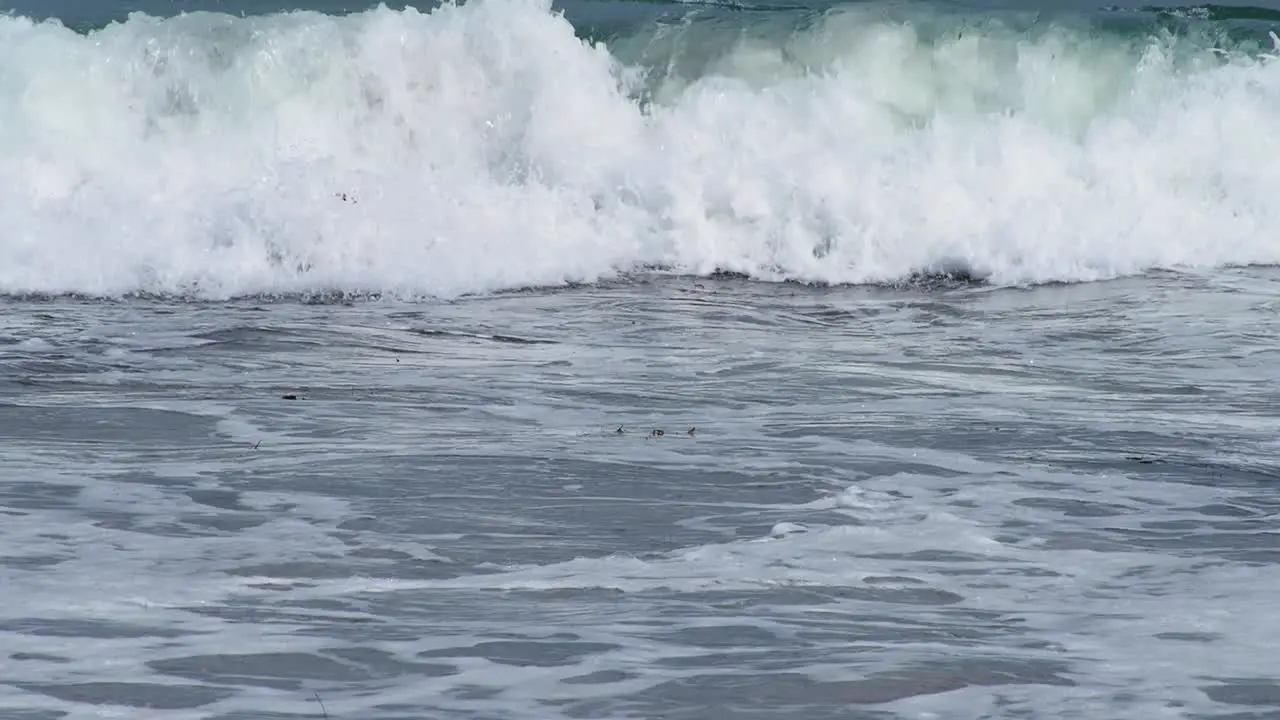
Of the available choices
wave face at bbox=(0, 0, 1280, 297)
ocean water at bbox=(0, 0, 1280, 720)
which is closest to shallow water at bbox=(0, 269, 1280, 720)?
ocean water at bbox=(0, 0, 1280, 720)

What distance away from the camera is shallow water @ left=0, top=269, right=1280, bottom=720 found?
3490 millimetres

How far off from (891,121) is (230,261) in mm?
5379

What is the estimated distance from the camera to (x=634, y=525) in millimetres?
4777

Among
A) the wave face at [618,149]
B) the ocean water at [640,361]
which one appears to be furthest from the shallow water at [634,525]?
the wave face at [618,149]

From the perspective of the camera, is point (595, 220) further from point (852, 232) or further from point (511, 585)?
point (511, 585)

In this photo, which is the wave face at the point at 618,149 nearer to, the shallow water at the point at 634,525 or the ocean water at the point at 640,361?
the ocean water at the point at 640,361

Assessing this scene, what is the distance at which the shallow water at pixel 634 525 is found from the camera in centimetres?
349

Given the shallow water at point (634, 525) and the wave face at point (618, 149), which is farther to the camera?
the wave face at point (618, 149)

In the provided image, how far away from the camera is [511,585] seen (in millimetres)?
4188

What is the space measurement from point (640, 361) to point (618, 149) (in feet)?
17.4

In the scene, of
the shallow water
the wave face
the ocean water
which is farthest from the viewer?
the wave face

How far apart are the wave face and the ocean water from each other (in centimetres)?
4

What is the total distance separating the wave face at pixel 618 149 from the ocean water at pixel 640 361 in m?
0.04

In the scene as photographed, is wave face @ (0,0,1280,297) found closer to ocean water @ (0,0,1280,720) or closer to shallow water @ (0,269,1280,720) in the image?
ocean water @ (0,0,1280,720)
